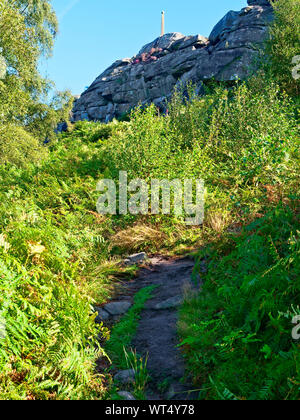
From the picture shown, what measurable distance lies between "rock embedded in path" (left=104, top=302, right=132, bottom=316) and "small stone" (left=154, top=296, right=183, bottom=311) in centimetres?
41

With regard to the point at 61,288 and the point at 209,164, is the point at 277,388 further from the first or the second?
the point at 209,164

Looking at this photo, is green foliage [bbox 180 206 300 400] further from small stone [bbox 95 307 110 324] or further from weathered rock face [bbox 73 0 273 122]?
weathered rock face [bbox 73 0 273 122]

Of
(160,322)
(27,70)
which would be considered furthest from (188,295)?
(27,70)

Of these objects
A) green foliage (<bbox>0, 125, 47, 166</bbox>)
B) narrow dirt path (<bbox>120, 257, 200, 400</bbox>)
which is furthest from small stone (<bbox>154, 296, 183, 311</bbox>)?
green foliage (<bbox>0, 125, 47, 166</bbox>)

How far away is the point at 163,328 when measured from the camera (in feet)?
13.4

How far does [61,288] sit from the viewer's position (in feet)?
12.1

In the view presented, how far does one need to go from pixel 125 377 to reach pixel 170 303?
1479 mm

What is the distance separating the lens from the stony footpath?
311 cm

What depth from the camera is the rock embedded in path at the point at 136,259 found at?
650 centimetres

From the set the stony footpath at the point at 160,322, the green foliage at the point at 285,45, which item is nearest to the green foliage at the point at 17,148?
the stony footpath at the point at 160,322

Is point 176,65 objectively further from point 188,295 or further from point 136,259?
point 188,295

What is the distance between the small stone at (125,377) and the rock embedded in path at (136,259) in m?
3.18

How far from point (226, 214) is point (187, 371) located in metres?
3.90
